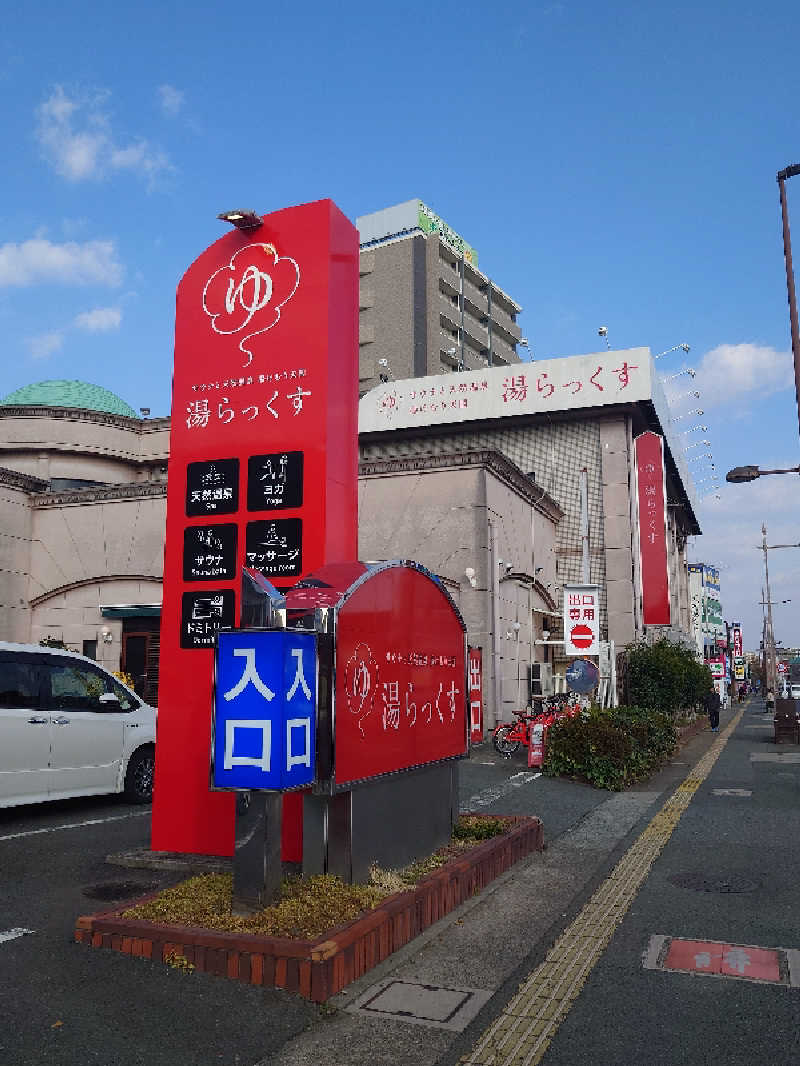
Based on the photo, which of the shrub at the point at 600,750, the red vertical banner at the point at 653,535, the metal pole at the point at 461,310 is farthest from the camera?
the metal pole at the point at 461,310

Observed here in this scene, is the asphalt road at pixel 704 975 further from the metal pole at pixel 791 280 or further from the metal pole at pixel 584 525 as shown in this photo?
the metal pole at pixel 584 525

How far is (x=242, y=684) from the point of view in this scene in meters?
5.17

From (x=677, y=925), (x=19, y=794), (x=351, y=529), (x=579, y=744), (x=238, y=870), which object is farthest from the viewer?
(x=579, y=744)

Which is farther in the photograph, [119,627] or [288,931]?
[119,627]

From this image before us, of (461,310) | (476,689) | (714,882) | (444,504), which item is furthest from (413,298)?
(714,882)

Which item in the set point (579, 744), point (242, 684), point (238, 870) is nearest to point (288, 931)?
point (238, 870)

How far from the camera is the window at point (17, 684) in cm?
982

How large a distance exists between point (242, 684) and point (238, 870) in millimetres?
1187

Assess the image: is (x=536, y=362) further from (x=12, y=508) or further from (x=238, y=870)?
→ (x=238, y=870)

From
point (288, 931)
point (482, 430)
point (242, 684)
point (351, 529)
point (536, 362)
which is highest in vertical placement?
point (536, 362)

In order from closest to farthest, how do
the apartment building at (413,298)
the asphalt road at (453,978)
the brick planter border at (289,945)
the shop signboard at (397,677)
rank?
the asphalt road at (453,978)
the brick planter border at (289,945)
the shop signboard at (397,677)
the apartment building at (413,298)

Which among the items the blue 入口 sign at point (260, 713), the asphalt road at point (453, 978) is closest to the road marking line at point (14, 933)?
the asphalt road at point (453, 978)

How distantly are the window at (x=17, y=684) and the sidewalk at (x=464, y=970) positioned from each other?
5885mm

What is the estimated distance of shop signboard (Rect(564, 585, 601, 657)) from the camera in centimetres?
2130
